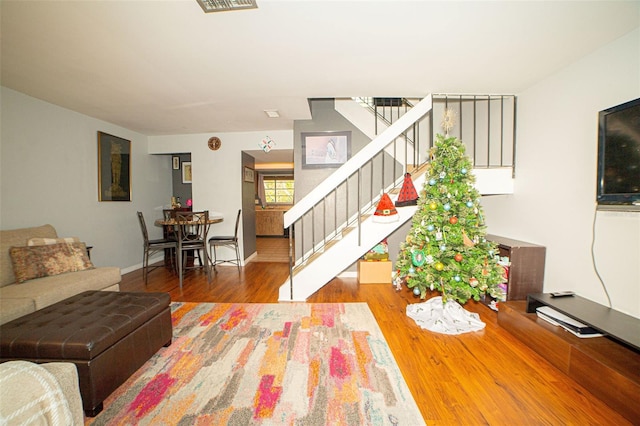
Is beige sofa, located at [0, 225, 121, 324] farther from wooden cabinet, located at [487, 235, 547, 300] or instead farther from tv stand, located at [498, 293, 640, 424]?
wooden cabinet, located at [487, 235, 547, 300]

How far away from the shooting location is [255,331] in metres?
2.30

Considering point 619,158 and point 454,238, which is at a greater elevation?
point 619,158

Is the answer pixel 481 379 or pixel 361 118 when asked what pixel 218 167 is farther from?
pixel 481 379

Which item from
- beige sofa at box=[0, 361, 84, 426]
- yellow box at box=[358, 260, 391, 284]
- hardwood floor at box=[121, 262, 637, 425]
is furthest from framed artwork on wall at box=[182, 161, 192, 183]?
beige sofa at box=[0, 361, 84, 426]

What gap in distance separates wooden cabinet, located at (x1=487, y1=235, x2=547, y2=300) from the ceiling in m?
1.82

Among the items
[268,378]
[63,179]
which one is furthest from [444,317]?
[63,179]

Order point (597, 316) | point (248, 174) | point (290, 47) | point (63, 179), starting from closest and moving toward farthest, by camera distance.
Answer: point (597, 316) → point (290, 47) → point (63, 179) → point (248, 174)

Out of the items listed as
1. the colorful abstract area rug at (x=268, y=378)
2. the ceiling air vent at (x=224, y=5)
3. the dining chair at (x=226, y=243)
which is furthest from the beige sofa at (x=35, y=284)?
the ceiling air vent at (x=224, y=5)

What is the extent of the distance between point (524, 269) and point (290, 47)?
3.18 m

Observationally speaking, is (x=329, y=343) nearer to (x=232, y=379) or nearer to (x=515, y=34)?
(x=232, y=379)

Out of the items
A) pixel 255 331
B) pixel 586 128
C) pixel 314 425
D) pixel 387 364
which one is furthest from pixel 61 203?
pixel 586 128

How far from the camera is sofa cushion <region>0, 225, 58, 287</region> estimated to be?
90.4 inches

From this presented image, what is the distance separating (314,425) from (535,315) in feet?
6.81

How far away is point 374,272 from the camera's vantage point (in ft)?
12.0
